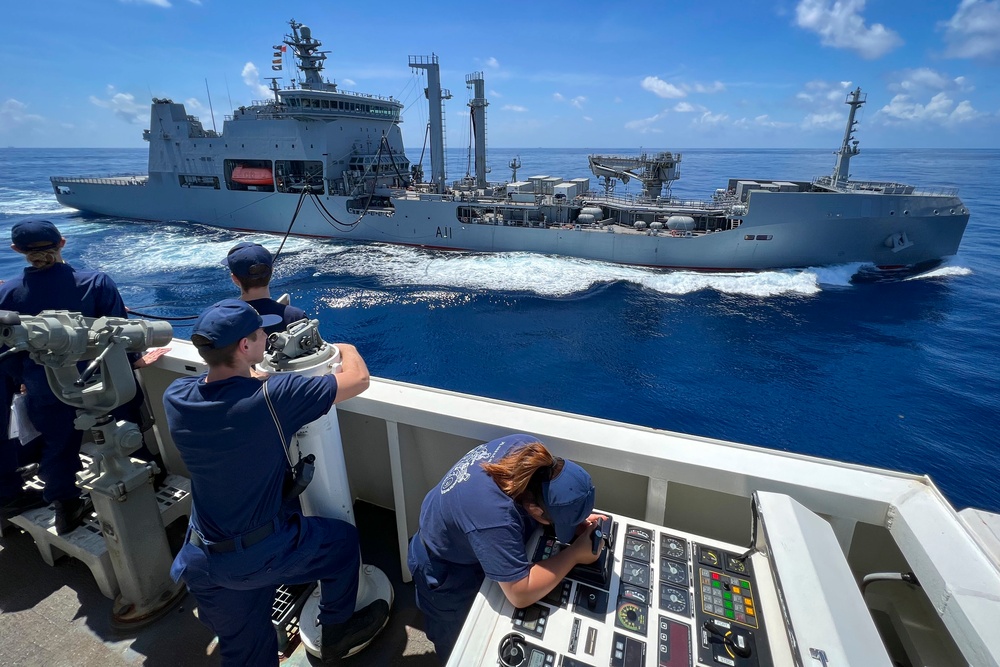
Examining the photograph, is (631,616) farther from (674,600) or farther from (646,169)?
(646,169)

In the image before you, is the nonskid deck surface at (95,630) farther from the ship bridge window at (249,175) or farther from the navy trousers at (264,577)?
the ship bridge window at (249,175)

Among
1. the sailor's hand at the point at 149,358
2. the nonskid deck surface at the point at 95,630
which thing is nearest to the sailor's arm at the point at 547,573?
the nonskid deck surface at the point at 95,630

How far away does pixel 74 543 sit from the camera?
2236mm

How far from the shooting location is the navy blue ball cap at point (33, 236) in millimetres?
2178

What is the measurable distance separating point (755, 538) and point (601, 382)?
320 inches

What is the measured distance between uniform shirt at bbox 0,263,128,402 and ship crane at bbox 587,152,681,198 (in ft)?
61.1

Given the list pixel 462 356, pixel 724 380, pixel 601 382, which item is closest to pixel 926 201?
pixel 724 380

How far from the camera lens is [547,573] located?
1326mm

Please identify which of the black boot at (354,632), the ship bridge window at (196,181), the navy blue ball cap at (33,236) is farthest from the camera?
the ship bridge window at (196,181)

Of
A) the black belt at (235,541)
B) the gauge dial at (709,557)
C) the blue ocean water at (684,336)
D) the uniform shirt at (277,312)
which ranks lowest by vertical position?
the blue ocean water at (684,336)

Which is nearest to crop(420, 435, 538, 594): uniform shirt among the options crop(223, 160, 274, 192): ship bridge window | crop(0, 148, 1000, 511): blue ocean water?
crop(0, 148, 1000, 511): blue ocean water

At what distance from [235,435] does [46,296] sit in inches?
68.2

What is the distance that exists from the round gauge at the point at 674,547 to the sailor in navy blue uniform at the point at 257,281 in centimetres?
167

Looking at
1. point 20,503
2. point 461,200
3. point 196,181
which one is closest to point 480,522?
point 20,503
